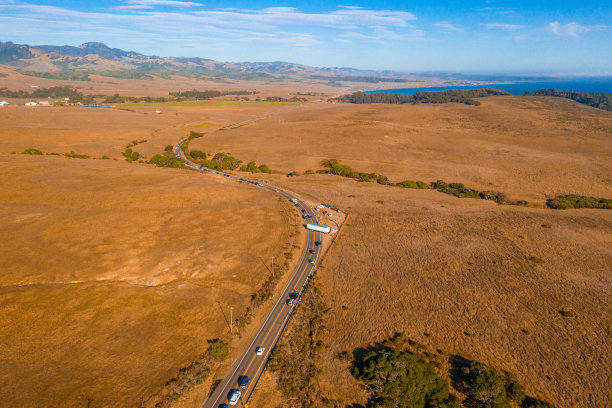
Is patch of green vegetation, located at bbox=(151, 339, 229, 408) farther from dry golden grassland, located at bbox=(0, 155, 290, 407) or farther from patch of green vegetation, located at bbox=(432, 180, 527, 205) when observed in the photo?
patch of green vegetation, located at bbox=(432, 180, 527, 205)

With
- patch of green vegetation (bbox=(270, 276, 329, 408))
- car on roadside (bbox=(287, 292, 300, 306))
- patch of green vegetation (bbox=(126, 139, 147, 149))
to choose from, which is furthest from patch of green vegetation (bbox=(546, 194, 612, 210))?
patch of green vegetation (bbox=(126, 139, 147, 149))

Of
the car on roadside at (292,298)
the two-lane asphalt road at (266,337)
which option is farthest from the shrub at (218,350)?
the car on roadside at (292,298)

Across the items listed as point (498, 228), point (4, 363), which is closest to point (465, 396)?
point (498, 228)

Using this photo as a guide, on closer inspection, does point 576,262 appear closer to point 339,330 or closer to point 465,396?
point 465,396

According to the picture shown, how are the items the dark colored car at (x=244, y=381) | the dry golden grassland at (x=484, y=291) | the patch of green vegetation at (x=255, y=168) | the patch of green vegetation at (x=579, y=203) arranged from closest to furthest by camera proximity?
the dark colored car at (x=244, y=381) < the dry golden grassland at (x=484, y=291) < the patch of green vegetation at (x=579, y=203) < the patch of green vegetation at (x=255, y=168)

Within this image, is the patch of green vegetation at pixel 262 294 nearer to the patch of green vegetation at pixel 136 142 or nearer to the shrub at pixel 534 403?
the shrub at pixel 534 403

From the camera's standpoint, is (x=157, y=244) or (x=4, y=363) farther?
(x=157, y=244)

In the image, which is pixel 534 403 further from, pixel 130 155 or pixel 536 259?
pixel 130 155
